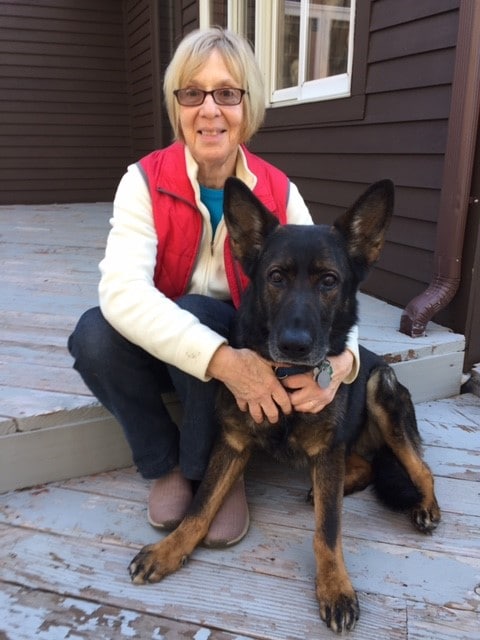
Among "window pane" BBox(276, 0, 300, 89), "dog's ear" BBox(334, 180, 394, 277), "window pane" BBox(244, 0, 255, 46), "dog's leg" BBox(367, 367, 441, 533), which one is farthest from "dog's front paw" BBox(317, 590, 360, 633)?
"window pane" BBox(244, 0, 255, 46)

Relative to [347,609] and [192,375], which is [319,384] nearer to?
[192,375]

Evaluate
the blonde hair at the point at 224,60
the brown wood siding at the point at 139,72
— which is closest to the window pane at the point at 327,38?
the blonde hair at the point at 224,60

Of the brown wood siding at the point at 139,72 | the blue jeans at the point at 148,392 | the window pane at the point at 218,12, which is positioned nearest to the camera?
the blue jeans at the point at 148,392

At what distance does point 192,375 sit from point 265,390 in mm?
239

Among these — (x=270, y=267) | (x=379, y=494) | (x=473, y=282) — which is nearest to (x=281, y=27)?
(x=473, y=282)

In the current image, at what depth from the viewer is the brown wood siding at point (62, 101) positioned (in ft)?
26.2

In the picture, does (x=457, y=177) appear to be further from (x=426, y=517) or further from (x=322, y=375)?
(x=426, y=517)

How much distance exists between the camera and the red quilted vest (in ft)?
6.08

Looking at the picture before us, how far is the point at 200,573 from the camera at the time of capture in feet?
5.37

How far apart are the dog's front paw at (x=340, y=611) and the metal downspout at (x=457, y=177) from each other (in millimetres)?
1548

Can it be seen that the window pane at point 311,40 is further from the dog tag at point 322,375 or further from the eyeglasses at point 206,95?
the dog tag at point 322,375

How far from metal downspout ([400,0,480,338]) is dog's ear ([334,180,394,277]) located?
1111 mm

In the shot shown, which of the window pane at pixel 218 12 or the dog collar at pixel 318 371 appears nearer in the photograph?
the dog collar at pixel 318 371

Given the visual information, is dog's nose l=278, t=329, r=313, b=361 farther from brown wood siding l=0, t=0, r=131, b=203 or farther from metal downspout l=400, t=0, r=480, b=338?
brown wood siding l=0, t=0, r=131, b=203
